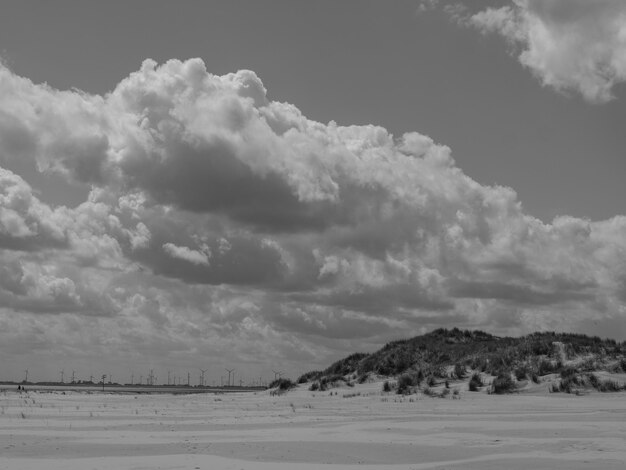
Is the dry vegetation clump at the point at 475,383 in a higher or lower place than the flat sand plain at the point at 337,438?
higher

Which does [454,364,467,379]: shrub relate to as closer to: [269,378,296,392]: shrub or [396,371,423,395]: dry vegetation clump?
[396,371,423,395]: dry vegetation clump

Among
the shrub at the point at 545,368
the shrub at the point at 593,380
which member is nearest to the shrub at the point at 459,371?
the shrub at the point at 545,368

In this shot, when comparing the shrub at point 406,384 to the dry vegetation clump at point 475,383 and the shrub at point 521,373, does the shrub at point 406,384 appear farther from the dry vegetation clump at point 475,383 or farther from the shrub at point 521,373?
the shrub at point 521,373

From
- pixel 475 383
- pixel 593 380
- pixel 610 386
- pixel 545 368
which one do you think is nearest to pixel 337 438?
pixel 610 386

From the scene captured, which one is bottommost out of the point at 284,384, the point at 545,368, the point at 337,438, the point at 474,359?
the point at 337,438

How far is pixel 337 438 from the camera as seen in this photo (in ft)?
59.6

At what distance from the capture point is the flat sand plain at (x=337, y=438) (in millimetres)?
13844

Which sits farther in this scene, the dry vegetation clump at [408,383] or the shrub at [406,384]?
the shrub at [406,384]

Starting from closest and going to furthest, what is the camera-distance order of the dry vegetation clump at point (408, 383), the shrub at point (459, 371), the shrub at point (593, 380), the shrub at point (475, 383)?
the shrub at point (593, 380) → the shrub at point (475, 383) → the dry vegetation clump at point (408, 383) → the shrub at point (459, 371)

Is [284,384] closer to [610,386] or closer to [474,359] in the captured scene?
[474,359]

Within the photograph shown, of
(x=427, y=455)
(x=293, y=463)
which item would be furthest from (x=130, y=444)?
(x=427, y=455)

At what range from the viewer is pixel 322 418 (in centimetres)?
2512

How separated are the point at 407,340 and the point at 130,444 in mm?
44854

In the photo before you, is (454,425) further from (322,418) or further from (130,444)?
(130,444)
